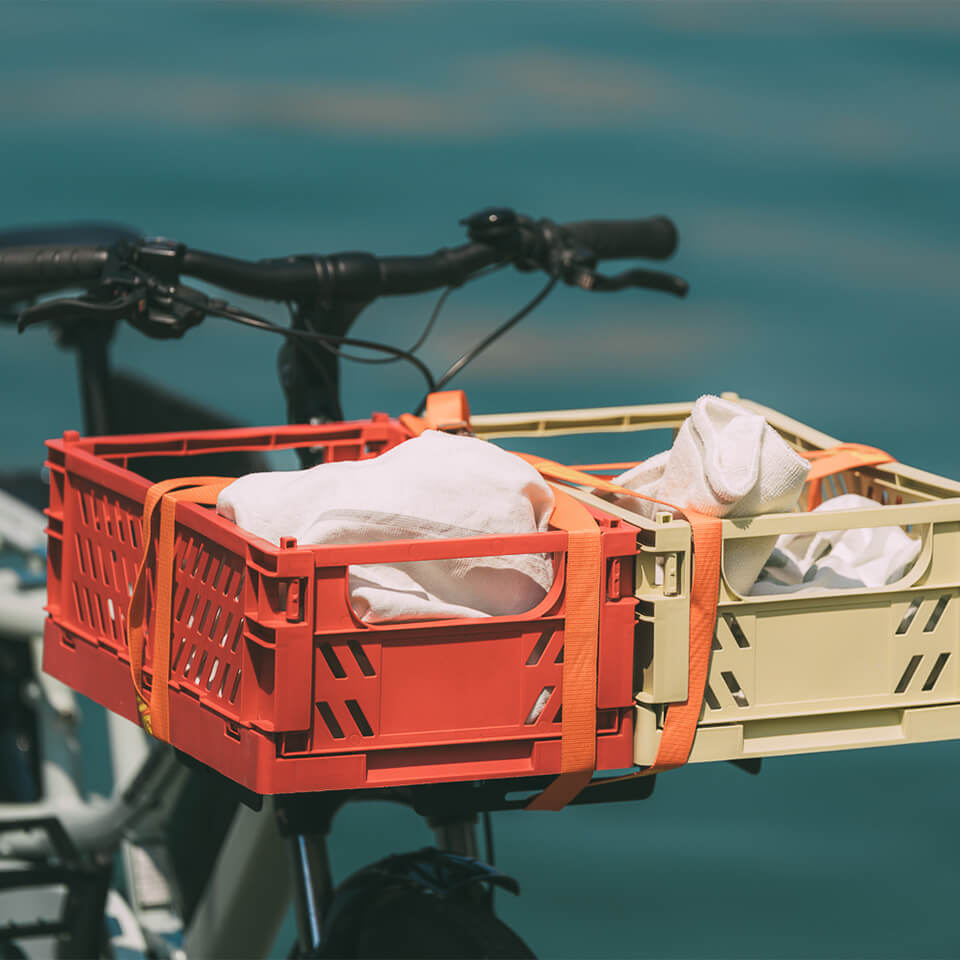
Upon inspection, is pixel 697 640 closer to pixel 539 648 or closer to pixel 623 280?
pixel 539 648

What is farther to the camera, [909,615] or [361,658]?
[909,615]

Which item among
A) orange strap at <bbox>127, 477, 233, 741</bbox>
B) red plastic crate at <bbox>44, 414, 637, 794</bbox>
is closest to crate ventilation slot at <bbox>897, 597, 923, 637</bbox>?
red plastic crate at <bbox>44, 414, 637, 794</bbox>

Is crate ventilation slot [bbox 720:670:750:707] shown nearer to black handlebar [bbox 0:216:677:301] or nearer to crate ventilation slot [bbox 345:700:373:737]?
Result: crate ventilation slot [bbox 345:700:373:737]

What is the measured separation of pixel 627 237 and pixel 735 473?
1100mm

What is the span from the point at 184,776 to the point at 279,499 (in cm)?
148

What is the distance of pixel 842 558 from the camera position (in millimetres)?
1757

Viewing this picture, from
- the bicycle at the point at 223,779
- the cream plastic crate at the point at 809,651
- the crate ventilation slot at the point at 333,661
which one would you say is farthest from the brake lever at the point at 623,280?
the crate ventilation slot at the point at 333,661

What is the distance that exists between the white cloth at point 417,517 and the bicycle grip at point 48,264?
26.4 inches

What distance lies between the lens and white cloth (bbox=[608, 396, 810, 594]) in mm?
1540

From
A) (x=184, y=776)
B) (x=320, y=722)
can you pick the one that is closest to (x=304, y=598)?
(x=320, y=722)

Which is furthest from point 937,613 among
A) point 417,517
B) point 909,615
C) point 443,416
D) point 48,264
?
point 48,264

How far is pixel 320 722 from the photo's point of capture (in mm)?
1433

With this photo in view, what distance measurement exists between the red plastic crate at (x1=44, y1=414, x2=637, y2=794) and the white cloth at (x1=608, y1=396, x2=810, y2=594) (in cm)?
11

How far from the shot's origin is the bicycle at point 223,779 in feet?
6.06
